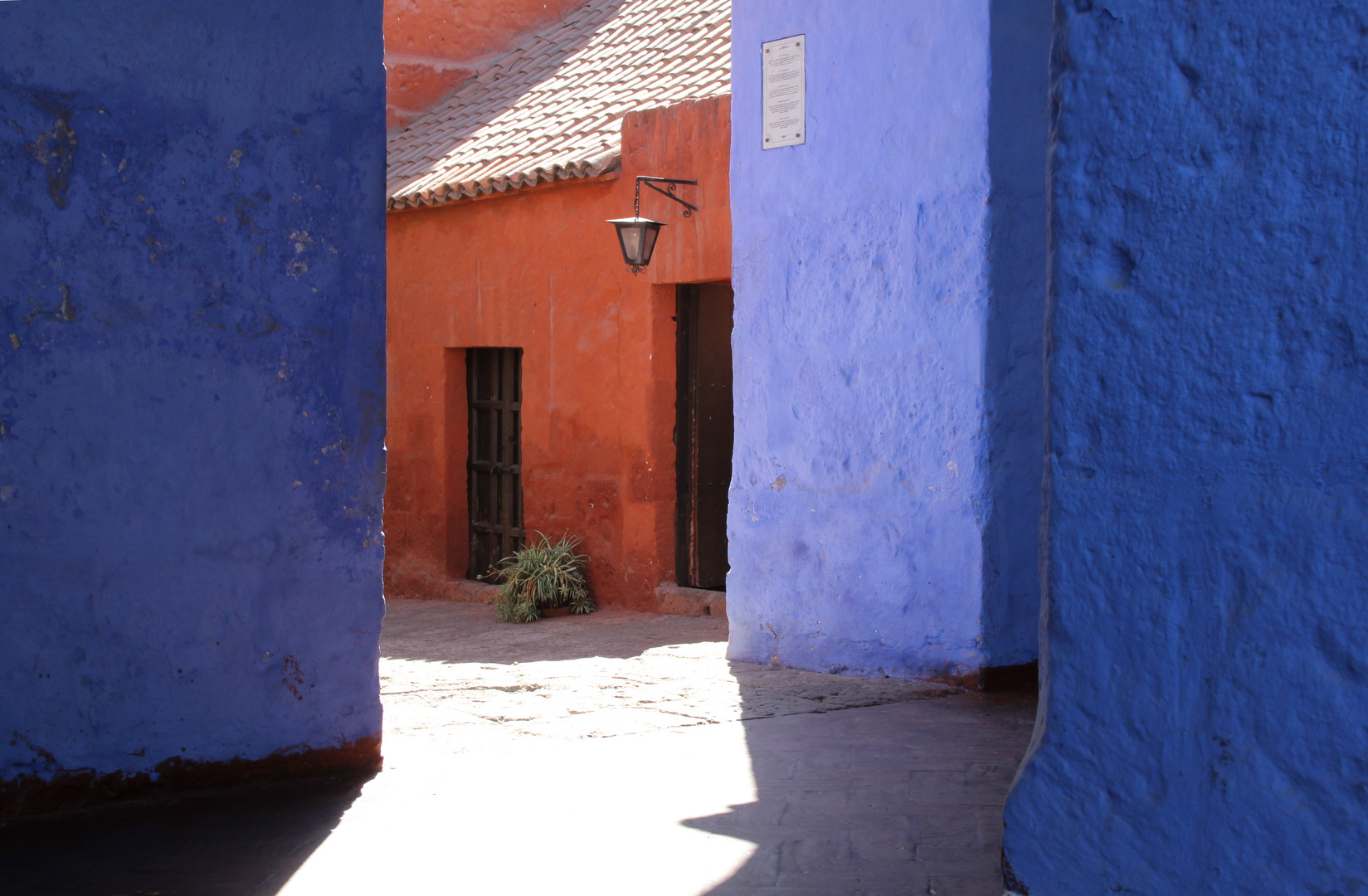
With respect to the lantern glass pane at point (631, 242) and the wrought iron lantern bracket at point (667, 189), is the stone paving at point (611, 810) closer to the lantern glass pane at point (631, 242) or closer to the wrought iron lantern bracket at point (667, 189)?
the lantern glass pane at point (631, 242)

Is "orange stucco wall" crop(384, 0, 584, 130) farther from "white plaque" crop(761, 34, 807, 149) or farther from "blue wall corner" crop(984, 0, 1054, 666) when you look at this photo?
"blue wall corner" crop(984, 0, 1054, 666)

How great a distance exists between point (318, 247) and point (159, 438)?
71 cm

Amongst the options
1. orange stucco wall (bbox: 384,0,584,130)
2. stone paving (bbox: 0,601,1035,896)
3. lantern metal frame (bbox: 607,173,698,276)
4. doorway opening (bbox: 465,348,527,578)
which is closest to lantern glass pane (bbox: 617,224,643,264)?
lantern metal frame (bbox: 607,173,698,276)

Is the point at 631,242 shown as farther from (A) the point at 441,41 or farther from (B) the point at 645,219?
(A) the point at 441,41

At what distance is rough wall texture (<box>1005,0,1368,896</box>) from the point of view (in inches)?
80.7

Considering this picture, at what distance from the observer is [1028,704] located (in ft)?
16.7

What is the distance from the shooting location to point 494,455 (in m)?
11.3

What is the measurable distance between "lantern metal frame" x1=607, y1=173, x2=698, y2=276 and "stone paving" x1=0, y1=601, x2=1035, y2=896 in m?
4.06

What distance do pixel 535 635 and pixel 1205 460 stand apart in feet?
22.3

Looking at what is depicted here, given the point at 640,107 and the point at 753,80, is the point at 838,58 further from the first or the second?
the point at 640,107

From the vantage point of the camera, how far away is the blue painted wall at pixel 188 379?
3449mm

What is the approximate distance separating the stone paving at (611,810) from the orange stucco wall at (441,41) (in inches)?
366

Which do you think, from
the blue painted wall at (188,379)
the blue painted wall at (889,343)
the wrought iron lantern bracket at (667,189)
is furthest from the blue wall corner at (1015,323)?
the wrought iron lantern bracket at (667,189)

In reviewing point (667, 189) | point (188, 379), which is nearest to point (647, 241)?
point (667, 189)
